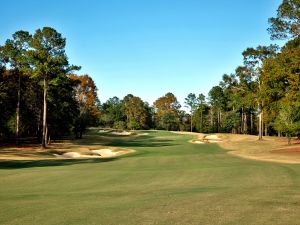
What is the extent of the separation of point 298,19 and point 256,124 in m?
74.3

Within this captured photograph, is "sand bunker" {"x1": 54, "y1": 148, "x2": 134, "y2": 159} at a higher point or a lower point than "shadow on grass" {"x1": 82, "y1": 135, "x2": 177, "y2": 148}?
lower

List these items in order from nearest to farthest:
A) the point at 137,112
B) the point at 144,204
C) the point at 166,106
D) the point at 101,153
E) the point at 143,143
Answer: the point at 144,204 < the point at 101,153 < the point at 143,143 < the point at 137,112 < the point at 166,106

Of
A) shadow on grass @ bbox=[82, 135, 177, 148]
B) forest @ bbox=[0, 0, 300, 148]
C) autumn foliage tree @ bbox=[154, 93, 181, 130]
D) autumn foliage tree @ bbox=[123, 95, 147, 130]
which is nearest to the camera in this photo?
forest @ bbox=[0, 0, 300, 148]

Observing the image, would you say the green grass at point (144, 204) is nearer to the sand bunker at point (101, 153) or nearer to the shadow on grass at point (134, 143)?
the sand bunker at point (101, 153)

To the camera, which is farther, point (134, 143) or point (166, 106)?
point (166, 106)

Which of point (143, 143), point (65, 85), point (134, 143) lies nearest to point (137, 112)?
point (143, 143)

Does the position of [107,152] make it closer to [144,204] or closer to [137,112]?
[144,204]

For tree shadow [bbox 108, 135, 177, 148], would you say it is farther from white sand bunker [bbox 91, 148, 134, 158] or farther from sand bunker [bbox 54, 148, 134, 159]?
sand bunker [bbox 54, 148, 134, 159]

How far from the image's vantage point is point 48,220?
326 inches

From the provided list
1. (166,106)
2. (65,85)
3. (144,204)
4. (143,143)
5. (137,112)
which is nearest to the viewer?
(144,204)

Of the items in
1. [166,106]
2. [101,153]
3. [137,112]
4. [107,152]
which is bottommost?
[101,153]

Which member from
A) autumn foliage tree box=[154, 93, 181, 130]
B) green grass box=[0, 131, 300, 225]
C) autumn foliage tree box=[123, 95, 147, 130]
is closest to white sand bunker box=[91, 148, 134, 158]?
green grass box=[0, 131, 300, 225]

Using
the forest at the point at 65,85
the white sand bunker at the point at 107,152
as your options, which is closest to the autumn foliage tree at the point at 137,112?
the forest at the point at 65,85

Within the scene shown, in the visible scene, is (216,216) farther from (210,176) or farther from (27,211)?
(210,176)
